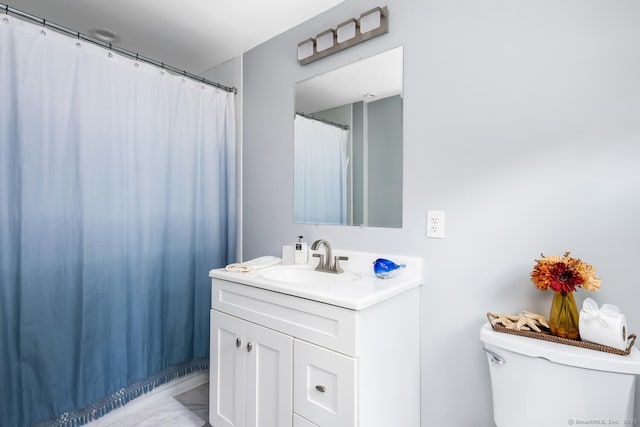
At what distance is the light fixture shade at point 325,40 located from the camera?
165 centimetres

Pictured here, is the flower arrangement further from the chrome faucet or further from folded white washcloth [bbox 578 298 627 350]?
the chrome faucet

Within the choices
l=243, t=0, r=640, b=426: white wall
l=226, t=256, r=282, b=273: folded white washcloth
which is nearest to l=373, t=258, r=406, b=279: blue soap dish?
l=243, t=0, r=640, b=426: white wall

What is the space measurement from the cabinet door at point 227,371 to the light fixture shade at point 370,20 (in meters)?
1.49

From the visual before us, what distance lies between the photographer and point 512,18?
1.19 metres

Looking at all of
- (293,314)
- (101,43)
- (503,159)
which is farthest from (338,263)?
(101,43)

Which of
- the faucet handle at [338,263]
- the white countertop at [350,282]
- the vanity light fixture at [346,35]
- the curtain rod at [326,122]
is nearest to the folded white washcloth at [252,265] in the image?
the white countertop at [350,282]

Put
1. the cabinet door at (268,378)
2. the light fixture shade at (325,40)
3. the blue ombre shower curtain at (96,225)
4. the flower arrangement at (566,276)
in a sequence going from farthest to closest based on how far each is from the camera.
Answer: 1. the light fixture shade at (325,40)
2. the blue ombre shower curtain at (96,225)
3. the cabinet door at (268,378)
4. the flower arrangement at (566,276)

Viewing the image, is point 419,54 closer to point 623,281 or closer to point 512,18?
point 512,18

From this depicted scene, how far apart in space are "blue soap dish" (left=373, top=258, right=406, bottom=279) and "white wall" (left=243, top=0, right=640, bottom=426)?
0.41 ft

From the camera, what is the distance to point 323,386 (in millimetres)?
1107

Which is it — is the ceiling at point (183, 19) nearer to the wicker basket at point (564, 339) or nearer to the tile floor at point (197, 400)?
the wicker basket at point (564, 339)

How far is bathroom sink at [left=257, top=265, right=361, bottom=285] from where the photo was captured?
150 centimetres

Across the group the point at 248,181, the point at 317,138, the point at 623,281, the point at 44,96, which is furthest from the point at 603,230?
the point at 44,96

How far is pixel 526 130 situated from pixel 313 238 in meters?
1.13
